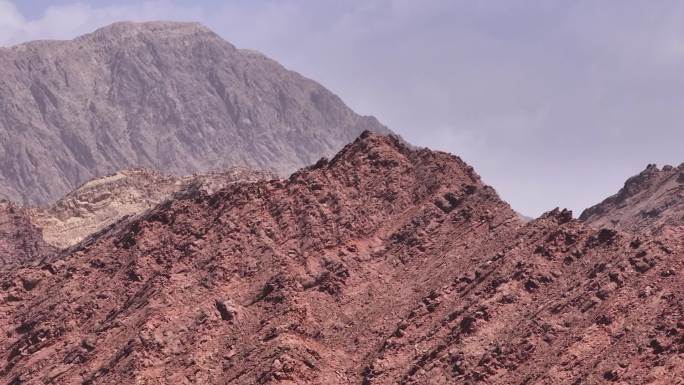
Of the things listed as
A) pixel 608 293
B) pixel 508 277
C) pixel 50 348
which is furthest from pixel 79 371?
pixel 608 293

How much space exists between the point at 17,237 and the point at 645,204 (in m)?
58.9

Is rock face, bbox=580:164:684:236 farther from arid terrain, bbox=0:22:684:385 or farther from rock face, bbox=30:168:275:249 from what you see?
arid terrain, bbox=0:22:684:385

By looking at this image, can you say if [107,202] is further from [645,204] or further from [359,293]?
[359,293]

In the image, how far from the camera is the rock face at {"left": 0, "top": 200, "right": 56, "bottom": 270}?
104875 mm

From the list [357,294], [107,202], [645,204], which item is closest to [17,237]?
[107,202]

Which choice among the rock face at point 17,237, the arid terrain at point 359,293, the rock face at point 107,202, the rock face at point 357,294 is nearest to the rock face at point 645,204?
the rock face at point 107,202

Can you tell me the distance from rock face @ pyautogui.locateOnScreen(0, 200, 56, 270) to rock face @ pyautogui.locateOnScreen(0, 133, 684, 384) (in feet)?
158

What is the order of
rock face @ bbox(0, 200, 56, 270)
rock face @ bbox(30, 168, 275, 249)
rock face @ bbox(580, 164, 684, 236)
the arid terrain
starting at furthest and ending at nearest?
rock face @ bbox(30, 168, 275, 249) → rock face @ bbox(580, 164, 684, 236) → rock face @ bbox(0, 200, 56, 270) → the arid terrain

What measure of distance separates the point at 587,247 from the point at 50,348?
21.7 m

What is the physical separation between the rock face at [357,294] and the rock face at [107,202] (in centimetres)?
5427

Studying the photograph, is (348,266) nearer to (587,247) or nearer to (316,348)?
(316,348)

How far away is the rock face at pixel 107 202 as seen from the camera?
4545 inches

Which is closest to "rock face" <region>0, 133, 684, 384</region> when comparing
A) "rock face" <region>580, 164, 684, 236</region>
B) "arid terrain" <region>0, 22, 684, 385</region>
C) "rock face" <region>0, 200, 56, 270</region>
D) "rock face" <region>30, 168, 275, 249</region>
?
"arid terrain" <region>0, 22, 684, 385</region>

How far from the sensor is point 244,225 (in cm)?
5469
